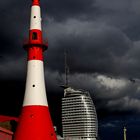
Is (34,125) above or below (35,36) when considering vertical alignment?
below

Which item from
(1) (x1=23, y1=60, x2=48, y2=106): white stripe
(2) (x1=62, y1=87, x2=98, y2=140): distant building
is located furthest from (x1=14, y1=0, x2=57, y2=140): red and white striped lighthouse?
(2) (x1=62, y1=87, x2=98, y2=140): distant building

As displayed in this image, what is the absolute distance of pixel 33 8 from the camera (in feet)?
137

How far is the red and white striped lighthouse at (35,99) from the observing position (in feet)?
127

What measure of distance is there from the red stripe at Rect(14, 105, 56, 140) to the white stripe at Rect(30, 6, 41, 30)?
8754mm

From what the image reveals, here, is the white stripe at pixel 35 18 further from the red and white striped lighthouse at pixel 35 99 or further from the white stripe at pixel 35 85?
the white stripe at pixel 35 85

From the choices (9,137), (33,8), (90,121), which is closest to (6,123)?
(9,137)

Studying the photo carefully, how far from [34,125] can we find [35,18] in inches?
456

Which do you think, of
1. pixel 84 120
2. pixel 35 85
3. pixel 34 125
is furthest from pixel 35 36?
pixel 84 120

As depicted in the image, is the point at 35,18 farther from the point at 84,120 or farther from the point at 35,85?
the point at 84,120

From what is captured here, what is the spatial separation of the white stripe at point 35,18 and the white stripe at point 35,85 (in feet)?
12.8

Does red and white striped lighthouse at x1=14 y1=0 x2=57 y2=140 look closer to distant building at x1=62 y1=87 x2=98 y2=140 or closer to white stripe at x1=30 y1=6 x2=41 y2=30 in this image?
white stripe at x1=30 y1=6 x2=41 y2=30

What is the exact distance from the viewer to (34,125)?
38.8 m

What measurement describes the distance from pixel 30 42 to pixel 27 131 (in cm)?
949

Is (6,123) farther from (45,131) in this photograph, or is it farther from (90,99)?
(90,99)
